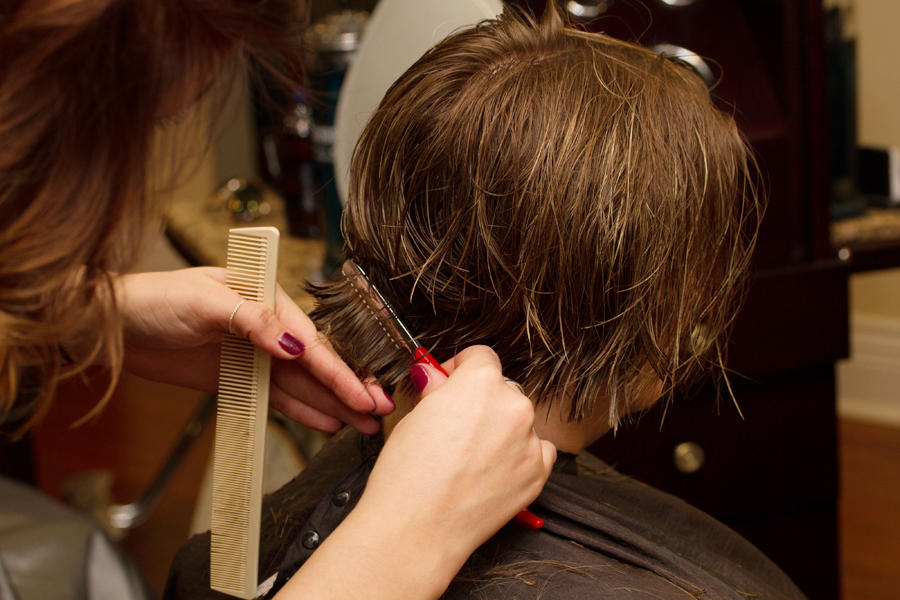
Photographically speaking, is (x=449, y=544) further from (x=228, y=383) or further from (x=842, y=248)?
(x=842, y=248)

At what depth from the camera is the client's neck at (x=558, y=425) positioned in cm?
85

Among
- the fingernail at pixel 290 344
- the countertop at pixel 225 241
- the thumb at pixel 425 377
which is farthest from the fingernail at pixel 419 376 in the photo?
the countertop at pixel 225 241

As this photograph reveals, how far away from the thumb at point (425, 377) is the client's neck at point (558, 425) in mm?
77

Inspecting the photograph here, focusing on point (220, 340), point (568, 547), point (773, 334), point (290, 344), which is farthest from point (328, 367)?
point (773, 334)

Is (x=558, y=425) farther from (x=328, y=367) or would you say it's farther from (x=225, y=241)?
(x=225, y=241)

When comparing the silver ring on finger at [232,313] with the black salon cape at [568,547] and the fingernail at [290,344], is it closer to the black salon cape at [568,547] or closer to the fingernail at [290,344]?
the fingernail at [290,344]

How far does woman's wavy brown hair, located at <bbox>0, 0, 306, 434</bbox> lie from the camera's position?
58 centimetres

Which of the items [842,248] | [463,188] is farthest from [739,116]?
[463,188]


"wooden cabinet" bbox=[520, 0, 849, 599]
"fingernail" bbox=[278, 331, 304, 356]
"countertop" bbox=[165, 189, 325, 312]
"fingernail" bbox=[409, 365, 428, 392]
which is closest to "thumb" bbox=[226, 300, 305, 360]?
"fingernail" bbox=[278, 331, 304, 356]

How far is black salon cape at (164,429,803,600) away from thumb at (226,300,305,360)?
0.14 m

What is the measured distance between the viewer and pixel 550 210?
75cm

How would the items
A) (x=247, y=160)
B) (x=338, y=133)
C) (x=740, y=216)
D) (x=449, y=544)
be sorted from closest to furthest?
(x=449, y=544), (x=740, y=216), (x=338, y=133), (x=247, y=160)

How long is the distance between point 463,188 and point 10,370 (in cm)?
36

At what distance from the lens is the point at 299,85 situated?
0.83 meters
